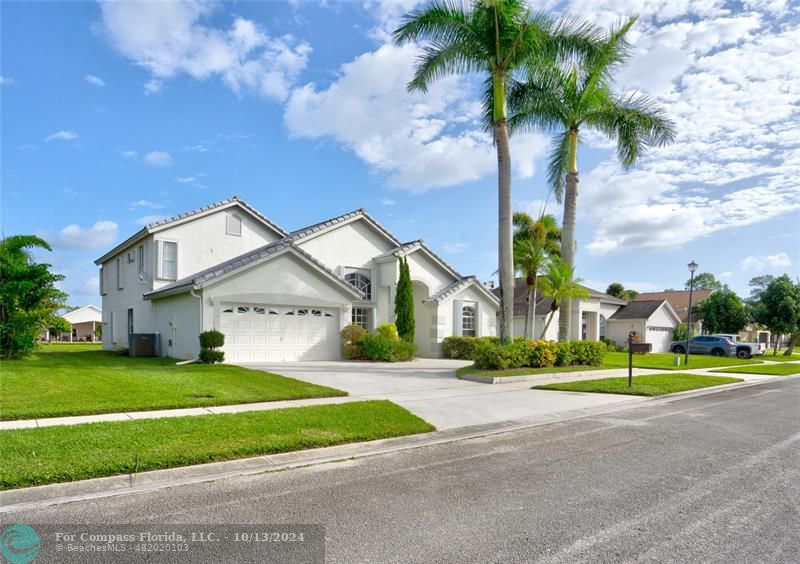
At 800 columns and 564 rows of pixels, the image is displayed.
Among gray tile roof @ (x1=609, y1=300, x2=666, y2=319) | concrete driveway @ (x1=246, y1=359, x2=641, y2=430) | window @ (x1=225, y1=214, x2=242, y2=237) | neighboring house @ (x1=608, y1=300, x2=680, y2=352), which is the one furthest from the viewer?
gray tile roof @ (x1=609, y1=300, x2=666, y2=319)

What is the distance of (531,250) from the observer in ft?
78.5

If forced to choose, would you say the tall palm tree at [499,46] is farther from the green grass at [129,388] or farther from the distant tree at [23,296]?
the distant tree at [23,296]

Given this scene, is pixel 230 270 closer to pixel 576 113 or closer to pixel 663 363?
pixel 576 113

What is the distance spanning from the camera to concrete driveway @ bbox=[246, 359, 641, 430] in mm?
9719

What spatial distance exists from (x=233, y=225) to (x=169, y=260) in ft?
11.0

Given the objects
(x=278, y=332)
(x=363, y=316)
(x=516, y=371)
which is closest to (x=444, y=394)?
(x=516, y=371)

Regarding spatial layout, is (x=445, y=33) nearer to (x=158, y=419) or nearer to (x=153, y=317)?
(x=158, y=419)

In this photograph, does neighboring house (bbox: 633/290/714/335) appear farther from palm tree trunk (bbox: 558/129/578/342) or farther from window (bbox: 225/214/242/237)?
window (bbox: 225/214/242/237)

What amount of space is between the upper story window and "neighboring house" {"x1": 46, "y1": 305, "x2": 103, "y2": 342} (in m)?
42.9

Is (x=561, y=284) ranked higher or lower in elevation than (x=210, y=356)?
higher

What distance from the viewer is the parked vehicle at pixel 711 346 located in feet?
106

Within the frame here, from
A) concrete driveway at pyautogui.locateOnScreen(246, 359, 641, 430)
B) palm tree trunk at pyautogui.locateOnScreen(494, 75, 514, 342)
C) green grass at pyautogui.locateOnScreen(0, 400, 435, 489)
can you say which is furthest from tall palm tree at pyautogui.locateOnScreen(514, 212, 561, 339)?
green grass at pyautogui.locateOnScreen(0, 400, 435, 489)

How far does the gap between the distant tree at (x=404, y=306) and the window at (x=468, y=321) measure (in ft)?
11.4

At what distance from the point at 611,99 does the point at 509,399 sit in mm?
14605
